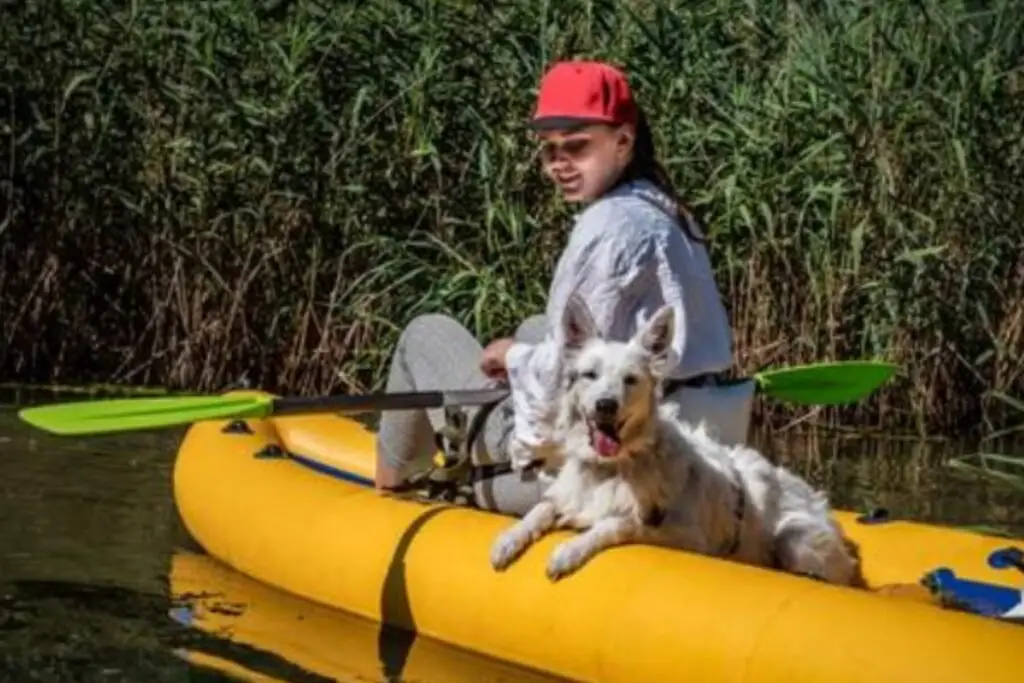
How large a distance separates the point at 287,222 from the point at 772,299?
2067mm

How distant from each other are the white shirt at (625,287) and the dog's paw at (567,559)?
282 millimetres

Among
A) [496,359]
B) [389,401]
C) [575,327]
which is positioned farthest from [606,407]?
[389,401]

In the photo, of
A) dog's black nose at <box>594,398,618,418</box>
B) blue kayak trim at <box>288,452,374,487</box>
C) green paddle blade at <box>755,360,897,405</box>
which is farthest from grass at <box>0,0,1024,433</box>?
dog's black nose at <box>594,398,618,418</box>

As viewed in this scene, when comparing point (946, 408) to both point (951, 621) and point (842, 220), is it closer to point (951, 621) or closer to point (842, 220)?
point (842, 220)

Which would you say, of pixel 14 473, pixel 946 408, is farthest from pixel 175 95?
pixel 946 408

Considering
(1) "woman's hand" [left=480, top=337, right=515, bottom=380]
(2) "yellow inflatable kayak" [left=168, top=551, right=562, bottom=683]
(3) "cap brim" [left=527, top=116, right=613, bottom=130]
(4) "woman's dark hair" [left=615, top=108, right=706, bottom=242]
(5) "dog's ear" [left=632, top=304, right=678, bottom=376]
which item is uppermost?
(3) "cap brim" [left=527, top=116, right=613, bottom=130]

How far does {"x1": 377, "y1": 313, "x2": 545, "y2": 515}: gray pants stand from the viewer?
6.62 meters

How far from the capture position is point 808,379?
6945 mm

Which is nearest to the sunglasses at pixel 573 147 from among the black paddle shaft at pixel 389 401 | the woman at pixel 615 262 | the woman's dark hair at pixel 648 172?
the woman at pixel 615 262

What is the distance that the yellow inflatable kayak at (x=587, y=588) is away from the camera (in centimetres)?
506

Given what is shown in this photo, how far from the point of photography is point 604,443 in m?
5.57

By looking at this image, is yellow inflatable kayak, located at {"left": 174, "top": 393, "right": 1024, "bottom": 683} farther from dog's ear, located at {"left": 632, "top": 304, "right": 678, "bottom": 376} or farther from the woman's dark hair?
the woman's dark hair

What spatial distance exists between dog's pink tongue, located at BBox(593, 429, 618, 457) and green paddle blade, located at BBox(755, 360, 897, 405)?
1.34m

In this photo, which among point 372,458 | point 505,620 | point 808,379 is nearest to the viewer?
point 505,620
